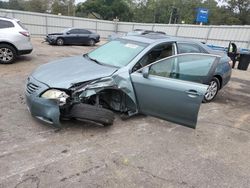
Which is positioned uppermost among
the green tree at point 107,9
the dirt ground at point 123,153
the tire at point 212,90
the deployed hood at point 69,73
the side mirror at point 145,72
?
the green tree at point 107,9

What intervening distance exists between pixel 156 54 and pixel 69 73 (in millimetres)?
1760

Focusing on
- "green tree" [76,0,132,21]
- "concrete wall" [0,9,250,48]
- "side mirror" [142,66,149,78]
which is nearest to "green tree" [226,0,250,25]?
"green tree" [76,0,132,21]

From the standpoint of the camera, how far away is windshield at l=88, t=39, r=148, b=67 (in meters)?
4.63

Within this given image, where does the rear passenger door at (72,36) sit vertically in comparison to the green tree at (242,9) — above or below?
below

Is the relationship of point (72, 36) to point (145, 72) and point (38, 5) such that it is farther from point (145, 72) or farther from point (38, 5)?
point (38, 5)

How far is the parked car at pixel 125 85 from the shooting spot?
3.88 m

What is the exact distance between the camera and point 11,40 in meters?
8.51

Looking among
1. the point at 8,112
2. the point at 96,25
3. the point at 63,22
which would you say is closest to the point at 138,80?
the point at 8,112

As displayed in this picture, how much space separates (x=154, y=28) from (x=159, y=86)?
2484 cm

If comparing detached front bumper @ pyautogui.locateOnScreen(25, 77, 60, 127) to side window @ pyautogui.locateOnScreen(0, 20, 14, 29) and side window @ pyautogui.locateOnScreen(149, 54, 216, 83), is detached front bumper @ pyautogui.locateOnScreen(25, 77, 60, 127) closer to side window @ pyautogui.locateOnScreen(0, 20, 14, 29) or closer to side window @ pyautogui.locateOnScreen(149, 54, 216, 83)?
side window @ pyautogui.locateOnScreen(149, 54, 216, 83)

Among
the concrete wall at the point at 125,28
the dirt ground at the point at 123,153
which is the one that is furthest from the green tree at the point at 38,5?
the dirt ground at the point at 123,153

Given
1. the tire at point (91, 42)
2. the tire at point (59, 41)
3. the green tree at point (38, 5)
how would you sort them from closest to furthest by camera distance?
the tire at point (59, 41)
the tire at point (91, 42)
the green tree at point (38, 5)

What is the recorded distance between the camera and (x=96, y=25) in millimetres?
29516

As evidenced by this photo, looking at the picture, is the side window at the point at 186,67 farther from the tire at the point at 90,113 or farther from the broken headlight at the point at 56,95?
the broken headlight at the point at 56,95
